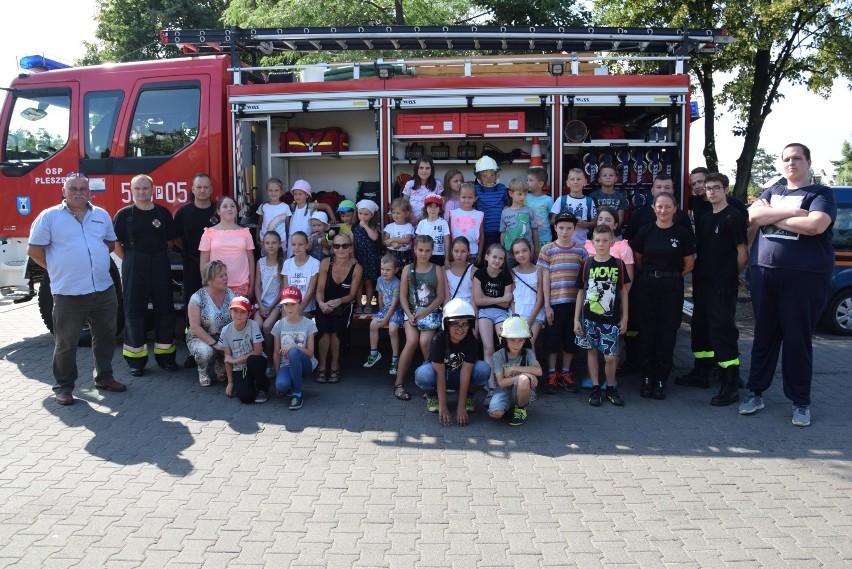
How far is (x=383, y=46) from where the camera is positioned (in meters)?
7.97

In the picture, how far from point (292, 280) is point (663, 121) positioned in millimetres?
4324

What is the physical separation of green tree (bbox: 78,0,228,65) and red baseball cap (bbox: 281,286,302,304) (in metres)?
21.4

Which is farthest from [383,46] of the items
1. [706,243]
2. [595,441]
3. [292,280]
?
[595,441]

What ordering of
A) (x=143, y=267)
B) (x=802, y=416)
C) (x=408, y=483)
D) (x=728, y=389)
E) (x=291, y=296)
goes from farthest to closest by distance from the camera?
(x=143, y=267), (x=291, y=296), (x=728, y=389), (x=802, y=416), (x=408, y=483)

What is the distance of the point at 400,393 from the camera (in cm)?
620

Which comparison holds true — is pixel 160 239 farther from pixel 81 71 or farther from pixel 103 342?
pixel 81 71

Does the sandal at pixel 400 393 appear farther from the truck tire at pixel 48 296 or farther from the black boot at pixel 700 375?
the truck tire at pixel 48 296

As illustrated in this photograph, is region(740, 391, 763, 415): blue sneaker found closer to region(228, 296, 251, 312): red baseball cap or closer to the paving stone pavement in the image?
the paving stone pavement

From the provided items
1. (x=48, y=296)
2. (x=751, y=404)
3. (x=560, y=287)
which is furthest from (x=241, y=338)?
(x=751, y=404)

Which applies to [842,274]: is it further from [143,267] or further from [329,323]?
[143,267]

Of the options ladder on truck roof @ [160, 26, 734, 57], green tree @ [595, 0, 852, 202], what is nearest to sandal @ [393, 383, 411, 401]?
ladder on truck roof @ [160, 26, 734, 57]

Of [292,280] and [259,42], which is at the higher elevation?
[259,42]

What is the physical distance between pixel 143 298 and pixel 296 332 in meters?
1.70

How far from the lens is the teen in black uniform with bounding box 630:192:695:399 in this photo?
20.3ft
